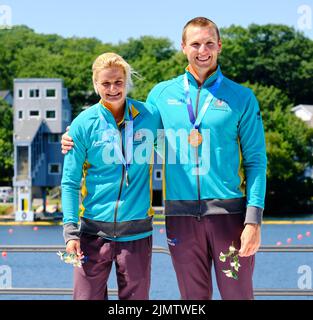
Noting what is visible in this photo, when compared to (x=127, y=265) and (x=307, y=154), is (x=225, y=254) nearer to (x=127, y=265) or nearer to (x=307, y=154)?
(x=127, y=265)

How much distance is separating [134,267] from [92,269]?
206mm

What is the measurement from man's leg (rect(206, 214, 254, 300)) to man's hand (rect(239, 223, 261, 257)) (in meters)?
0.09

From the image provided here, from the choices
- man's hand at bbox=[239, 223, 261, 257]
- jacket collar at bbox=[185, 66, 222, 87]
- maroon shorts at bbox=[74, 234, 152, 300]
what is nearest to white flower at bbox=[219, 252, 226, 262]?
man's hand at bbox=[239, 223, 261, 257]

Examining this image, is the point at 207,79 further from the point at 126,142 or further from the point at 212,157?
the point at 126,142

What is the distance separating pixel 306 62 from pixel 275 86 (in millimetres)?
2894

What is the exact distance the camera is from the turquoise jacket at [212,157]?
14.9ft

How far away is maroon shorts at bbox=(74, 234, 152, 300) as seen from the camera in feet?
14.7

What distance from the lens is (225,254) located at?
179 inches

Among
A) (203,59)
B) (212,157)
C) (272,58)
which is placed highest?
(272,58)

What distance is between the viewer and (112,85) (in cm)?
446

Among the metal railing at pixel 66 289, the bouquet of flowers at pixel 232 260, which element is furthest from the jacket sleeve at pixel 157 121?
the metal railing at pixel 66 289

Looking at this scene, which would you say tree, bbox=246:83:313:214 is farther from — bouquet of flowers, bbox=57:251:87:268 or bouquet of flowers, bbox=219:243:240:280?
bouquet of flowers, bbox=57:251:87:268

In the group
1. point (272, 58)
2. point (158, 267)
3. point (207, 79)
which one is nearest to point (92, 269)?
point (207, 79)

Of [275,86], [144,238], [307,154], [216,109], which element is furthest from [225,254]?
[275,86]
